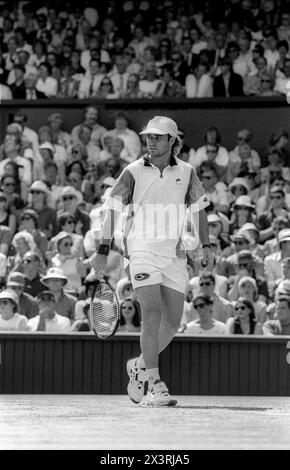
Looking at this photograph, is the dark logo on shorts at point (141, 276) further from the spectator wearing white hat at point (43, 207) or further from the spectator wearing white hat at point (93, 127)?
the spectator wearing white hat at point (93, 127)

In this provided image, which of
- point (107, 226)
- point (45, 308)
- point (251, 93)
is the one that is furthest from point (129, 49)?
point (107, 226)

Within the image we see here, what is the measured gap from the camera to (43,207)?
1606cm

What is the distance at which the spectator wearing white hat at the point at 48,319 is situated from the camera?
40.7ft

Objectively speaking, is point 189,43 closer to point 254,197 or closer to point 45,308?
point 254,197

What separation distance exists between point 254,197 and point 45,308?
4.31m

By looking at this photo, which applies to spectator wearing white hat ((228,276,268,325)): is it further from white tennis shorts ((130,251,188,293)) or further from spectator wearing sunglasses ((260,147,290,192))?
white tennis shorts ((130,251,188,293))

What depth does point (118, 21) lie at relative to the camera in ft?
65.1

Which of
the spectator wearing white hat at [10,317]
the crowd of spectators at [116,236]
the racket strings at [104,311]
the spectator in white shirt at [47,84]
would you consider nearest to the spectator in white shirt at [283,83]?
the crowd of spectators at [116,236]

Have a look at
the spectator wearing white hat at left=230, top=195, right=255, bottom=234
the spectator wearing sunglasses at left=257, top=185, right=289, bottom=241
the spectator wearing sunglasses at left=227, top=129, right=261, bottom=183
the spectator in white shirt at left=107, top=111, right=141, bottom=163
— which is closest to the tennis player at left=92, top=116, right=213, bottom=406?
the spectator wearing sunglasses at left=257, top=185, right=289, bottom=241

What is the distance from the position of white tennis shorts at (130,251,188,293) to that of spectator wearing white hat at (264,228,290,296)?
17.7 ft

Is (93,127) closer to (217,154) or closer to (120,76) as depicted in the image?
(120,76)

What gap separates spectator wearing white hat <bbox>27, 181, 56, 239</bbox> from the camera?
15711 millimetres

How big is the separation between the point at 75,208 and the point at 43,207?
59 centimetres

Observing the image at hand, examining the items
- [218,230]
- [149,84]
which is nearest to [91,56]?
[149,84]
